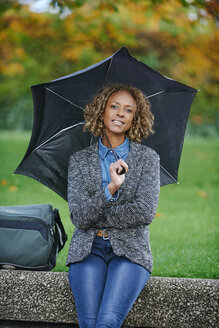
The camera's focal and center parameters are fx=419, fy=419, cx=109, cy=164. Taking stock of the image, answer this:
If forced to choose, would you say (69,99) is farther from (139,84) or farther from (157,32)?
(157,32)

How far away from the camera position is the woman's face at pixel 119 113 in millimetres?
3016

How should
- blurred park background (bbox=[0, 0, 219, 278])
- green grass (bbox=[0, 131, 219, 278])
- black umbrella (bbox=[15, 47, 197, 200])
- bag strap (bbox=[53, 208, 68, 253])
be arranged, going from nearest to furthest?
black umbrella (bbox=[15, 47, 197, 200]) → bag strap (bbox=[53, 208, 68, 253]) → green grass (bbox=[0, 131, 219, 278]) → blurred park background (bbox=[0, 0, 219, 278])

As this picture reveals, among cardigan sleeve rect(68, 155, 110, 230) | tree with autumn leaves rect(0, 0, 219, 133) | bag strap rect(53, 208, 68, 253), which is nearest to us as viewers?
cardigan sleeve rect(68, 155, 110, 230)

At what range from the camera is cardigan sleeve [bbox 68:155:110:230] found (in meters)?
2.65

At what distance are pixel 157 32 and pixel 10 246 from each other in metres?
14.4

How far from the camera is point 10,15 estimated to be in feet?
43.4

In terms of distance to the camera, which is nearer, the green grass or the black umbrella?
the black umbrella

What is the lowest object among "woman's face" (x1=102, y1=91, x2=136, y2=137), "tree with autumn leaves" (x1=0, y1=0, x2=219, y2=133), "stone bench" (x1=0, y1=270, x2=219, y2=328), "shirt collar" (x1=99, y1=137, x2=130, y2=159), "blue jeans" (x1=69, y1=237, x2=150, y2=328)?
"stone bench" (x1=0, y1=270, x2=219, y2=328)

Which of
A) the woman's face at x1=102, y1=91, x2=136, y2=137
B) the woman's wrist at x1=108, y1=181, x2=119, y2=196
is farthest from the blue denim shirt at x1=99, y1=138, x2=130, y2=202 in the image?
the woman's wrist at x1=108, y1=181, x2=119, y2=196

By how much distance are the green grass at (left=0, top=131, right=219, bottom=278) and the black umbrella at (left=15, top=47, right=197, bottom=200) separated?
3.20 feet

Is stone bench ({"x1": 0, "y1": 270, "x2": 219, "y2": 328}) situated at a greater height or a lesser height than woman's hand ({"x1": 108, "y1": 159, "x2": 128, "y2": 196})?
lesser

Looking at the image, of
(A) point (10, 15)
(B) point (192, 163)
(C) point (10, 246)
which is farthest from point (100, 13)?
(C) point (10, 246)

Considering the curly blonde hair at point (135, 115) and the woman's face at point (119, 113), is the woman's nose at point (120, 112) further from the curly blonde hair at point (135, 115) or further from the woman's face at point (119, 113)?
the curly blonde hair at point (135, 115)

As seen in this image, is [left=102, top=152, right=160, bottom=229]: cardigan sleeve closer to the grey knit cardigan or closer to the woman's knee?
the grey knit cardigan
